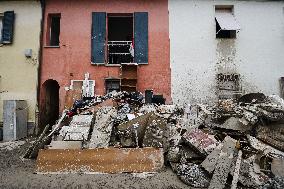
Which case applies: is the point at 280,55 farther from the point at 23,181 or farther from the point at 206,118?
the point at 23,181

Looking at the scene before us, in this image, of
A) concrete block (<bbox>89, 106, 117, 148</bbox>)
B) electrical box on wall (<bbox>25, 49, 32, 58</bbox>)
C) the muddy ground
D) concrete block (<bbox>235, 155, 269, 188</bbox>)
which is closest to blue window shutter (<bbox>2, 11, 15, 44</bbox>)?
electrical box on wall (<bbox>25, 49, 32, 58</bbox>)

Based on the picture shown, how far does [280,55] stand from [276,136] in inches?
245

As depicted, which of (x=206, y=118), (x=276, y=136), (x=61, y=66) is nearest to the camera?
(x=276, y=136)

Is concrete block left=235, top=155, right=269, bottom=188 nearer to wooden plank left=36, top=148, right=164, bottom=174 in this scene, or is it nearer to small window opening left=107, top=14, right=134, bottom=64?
wooden plank left=36, top=148, right=164, bottom=174

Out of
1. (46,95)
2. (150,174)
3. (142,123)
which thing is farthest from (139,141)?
(46,95)

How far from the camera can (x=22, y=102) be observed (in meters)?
11.9

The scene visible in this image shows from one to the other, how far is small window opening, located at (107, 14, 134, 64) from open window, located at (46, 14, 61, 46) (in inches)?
95.6

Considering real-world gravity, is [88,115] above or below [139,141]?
above

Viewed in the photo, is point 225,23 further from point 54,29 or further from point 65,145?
point 65,145

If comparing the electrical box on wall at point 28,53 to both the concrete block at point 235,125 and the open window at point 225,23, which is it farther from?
the concrete block at point 235,125

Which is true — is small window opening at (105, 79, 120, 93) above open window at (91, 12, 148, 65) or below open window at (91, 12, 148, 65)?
below

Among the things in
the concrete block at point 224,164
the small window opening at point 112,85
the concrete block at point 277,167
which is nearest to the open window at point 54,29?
the small window opening at point 112,85

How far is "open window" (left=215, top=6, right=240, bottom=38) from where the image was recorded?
12.6 meters

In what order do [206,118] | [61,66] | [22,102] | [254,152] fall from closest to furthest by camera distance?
[254,152] < [206,118] < [22,102] < [61,66]
